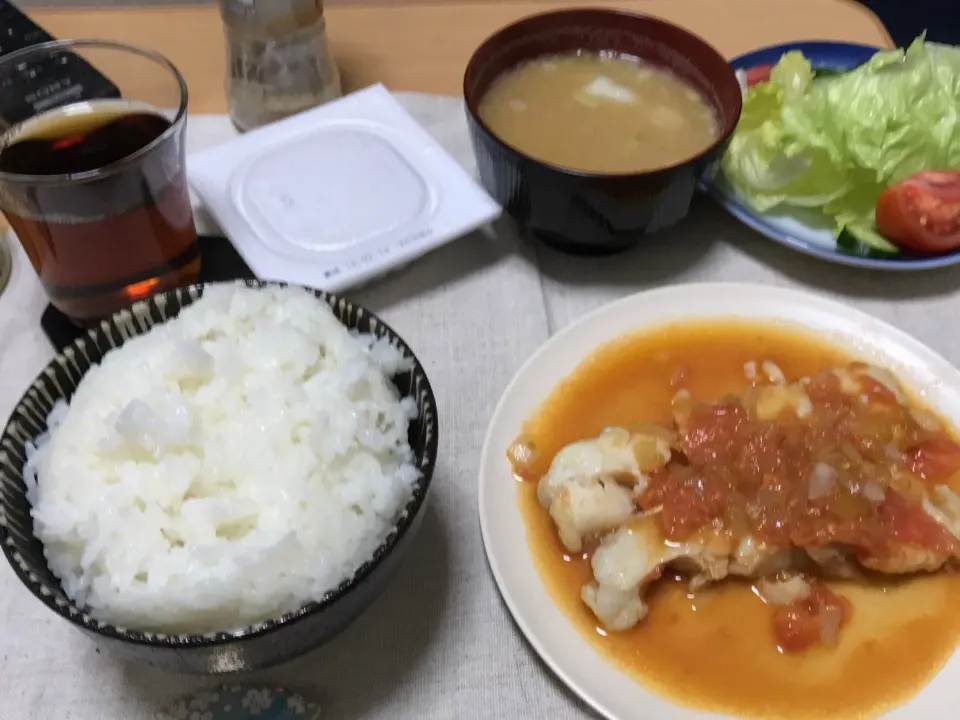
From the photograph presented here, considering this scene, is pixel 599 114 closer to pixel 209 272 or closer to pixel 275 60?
pixel 275 60

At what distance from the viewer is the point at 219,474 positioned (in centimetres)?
90

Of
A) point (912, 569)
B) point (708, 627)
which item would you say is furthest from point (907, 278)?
point (708, 627)

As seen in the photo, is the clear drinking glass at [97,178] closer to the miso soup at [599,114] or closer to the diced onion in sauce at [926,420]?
the miso soup at [599,114]

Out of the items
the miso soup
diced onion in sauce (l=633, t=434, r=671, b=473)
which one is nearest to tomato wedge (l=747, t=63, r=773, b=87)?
the miso soup

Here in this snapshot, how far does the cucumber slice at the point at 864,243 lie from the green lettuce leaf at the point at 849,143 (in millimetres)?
18

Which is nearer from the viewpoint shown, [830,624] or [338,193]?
[830,624]

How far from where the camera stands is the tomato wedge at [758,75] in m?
1.57

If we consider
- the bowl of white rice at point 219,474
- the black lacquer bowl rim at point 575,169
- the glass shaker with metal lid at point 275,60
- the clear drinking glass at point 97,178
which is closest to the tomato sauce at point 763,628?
the bowl of white rice at point 219,474

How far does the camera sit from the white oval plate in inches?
36.7

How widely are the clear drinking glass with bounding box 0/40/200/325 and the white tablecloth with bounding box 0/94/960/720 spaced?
6.3 inches

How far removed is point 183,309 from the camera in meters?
1.05

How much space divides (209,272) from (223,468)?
561 millimetres

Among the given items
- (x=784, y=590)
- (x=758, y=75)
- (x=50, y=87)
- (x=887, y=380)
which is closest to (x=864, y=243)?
(x=887, y=380)

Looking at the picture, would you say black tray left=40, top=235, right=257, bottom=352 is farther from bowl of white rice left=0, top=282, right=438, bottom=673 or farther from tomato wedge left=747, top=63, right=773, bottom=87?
tomato wedge left=747, top=63, right=773, bottom=87
